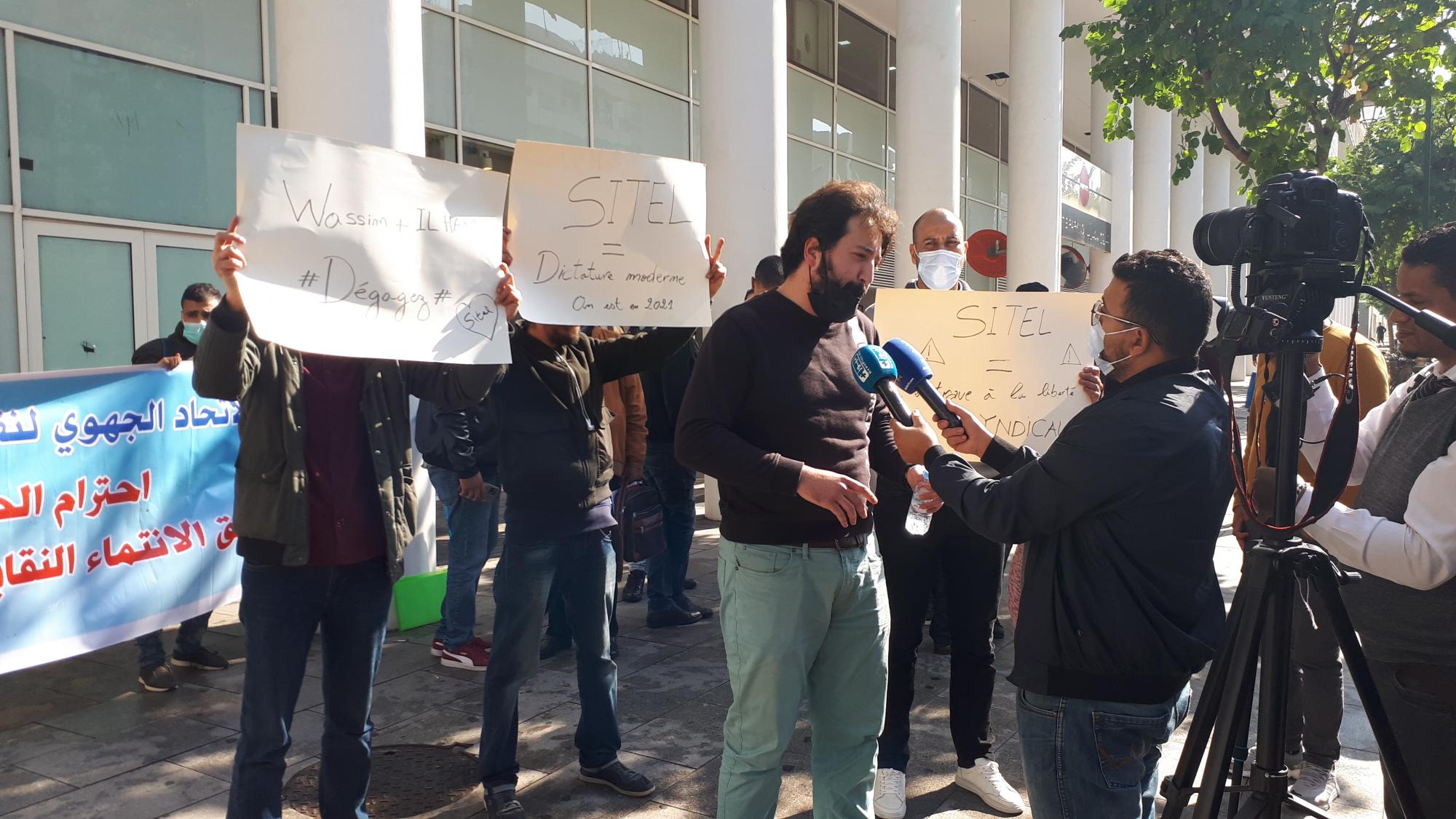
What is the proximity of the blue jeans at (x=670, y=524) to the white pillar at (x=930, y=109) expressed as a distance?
5296mm

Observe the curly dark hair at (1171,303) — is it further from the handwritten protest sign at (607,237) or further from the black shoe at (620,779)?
the black shoe at (620,779)

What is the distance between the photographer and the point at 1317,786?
377 cm

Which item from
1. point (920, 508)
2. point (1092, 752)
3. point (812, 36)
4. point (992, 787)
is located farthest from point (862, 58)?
point (1092, 752)

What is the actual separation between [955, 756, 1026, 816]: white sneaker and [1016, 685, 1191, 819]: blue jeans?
1.38 m

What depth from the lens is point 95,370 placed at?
459 centimetres

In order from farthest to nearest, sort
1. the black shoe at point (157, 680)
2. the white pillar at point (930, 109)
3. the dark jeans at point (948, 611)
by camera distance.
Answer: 1. the white pillar at point (930, 109)
2. the black shoe at point (157, 680)
3. the dark jeans at point (948, 611)

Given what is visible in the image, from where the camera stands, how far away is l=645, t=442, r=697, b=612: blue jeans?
20.0 feet

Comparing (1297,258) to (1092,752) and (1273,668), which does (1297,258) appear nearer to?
(1273,668)

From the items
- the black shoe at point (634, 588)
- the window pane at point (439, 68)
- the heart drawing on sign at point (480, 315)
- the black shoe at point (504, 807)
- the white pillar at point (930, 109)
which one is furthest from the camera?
the white pillar at point (930, 109)

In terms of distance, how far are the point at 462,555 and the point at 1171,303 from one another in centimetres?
406

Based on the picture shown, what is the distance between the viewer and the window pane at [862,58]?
17.4 m

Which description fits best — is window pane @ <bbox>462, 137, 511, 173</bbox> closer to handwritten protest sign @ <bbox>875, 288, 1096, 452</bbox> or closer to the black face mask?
handwritten protest sign @ <bbox>875, 288, 1096, 452</bbox>

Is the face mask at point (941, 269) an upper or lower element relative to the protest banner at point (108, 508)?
upper

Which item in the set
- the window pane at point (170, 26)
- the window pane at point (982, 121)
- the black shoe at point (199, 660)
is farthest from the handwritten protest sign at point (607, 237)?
the window pane at point (982, 121)
